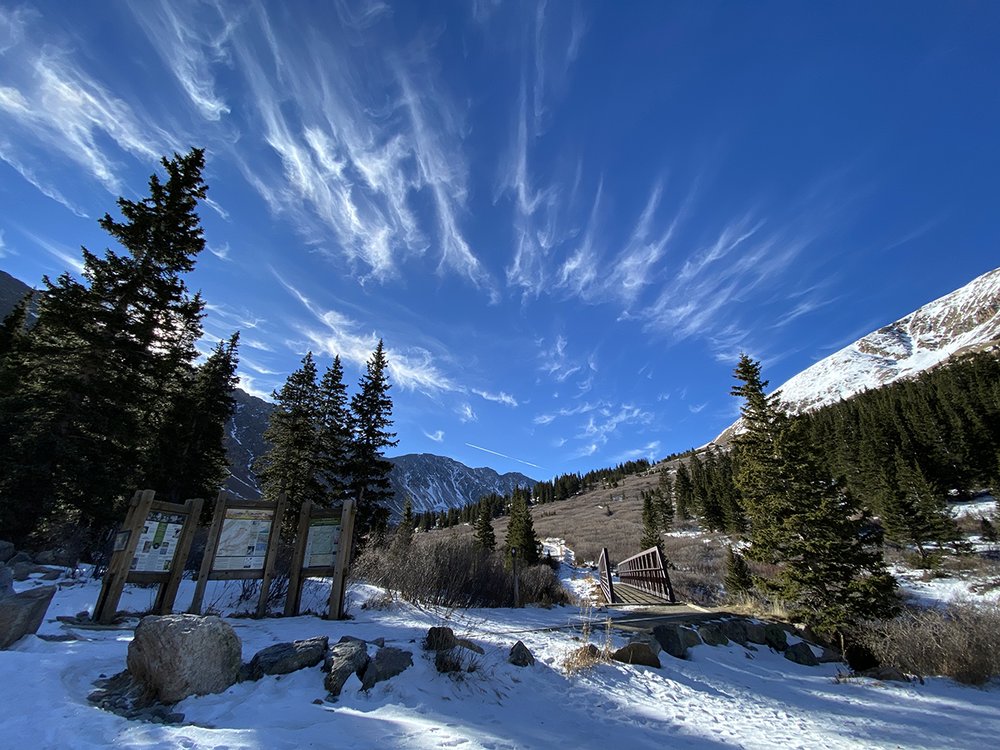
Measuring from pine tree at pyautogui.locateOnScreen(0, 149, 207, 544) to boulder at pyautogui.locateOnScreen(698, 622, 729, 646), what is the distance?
17.1 metres

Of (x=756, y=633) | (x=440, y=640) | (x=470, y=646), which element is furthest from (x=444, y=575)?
(x=756, y=633)

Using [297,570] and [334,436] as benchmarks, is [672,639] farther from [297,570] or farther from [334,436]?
[334,436]

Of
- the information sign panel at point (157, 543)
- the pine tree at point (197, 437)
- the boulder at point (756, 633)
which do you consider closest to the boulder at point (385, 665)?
the information sign panel at point (157, 543)

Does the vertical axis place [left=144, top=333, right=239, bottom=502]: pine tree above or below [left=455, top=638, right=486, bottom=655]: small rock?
above

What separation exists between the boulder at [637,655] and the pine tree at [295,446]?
60.3 feet

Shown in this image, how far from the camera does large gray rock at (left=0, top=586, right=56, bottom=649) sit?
4.66m

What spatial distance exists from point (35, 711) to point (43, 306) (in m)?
16.4

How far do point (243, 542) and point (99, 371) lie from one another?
11.4 metres

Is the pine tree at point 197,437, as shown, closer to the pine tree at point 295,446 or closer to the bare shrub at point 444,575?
the pine tree at point 295,446

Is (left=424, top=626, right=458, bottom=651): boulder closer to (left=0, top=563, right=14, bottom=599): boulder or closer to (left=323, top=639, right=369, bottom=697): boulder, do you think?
(left=323, top=639, right=369, bottom=697): boulder

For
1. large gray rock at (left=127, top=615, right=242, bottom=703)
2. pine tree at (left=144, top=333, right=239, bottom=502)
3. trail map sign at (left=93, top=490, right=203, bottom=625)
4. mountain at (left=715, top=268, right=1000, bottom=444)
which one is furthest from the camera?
mountain at (left=715, top=268, right=1000, bottom=444)

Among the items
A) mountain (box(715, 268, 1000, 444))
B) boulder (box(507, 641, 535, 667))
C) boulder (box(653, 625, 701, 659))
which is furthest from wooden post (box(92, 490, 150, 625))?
mountain (box(715, 268, 1000, 444))

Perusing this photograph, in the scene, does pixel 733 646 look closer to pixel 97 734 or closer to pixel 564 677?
pixel 564 677

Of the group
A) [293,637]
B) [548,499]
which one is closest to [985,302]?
[548,499]
